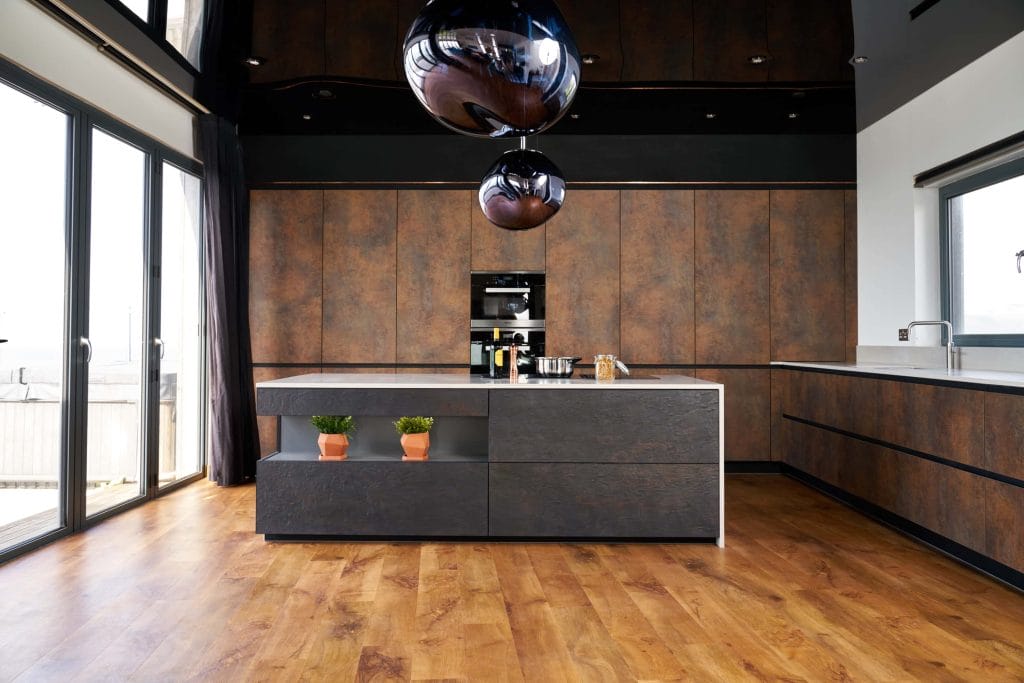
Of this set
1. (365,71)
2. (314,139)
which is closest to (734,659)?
(365,71)

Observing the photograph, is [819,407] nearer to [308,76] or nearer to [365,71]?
[365,71]

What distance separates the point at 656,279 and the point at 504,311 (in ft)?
4.24

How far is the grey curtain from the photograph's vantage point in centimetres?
524

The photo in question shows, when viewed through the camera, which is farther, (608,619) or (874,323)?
(874,323)

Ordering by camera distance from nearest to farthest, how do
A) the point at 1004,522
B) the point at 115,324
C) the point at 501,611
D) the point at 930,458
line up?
the point at 501,611 → the point at 1004,522 → the point at 930,458 → the point at 115,324

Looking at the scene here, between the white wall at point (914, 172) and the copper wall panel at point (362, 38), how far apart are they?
370 cm

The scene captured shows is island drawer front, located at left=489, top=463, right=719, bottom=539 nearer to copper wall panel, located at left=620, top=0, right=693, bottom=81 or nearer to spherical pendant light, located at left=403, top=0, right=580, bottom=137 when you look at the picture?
spherical pendant light, located at left=403, top=0, right=580, bottom=137

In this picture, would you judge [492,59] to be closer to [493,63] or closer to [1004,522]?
[493,63]

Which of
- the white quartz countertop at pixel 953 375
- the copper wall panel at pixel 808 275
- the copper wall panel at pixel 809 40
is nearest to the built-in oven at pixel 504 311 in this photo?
the copper wall panel at pixel 808 275

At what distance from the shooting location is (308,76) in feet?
16.6

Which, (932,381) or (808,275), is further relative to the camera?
(808,275)

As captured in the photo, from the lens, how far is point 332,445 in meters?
3.77

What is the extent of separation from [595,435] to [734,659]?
1511 millimetres

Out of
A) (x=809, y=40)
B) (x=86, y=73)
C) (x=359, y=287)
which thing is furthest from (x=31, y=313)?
(x=809, y=40)
